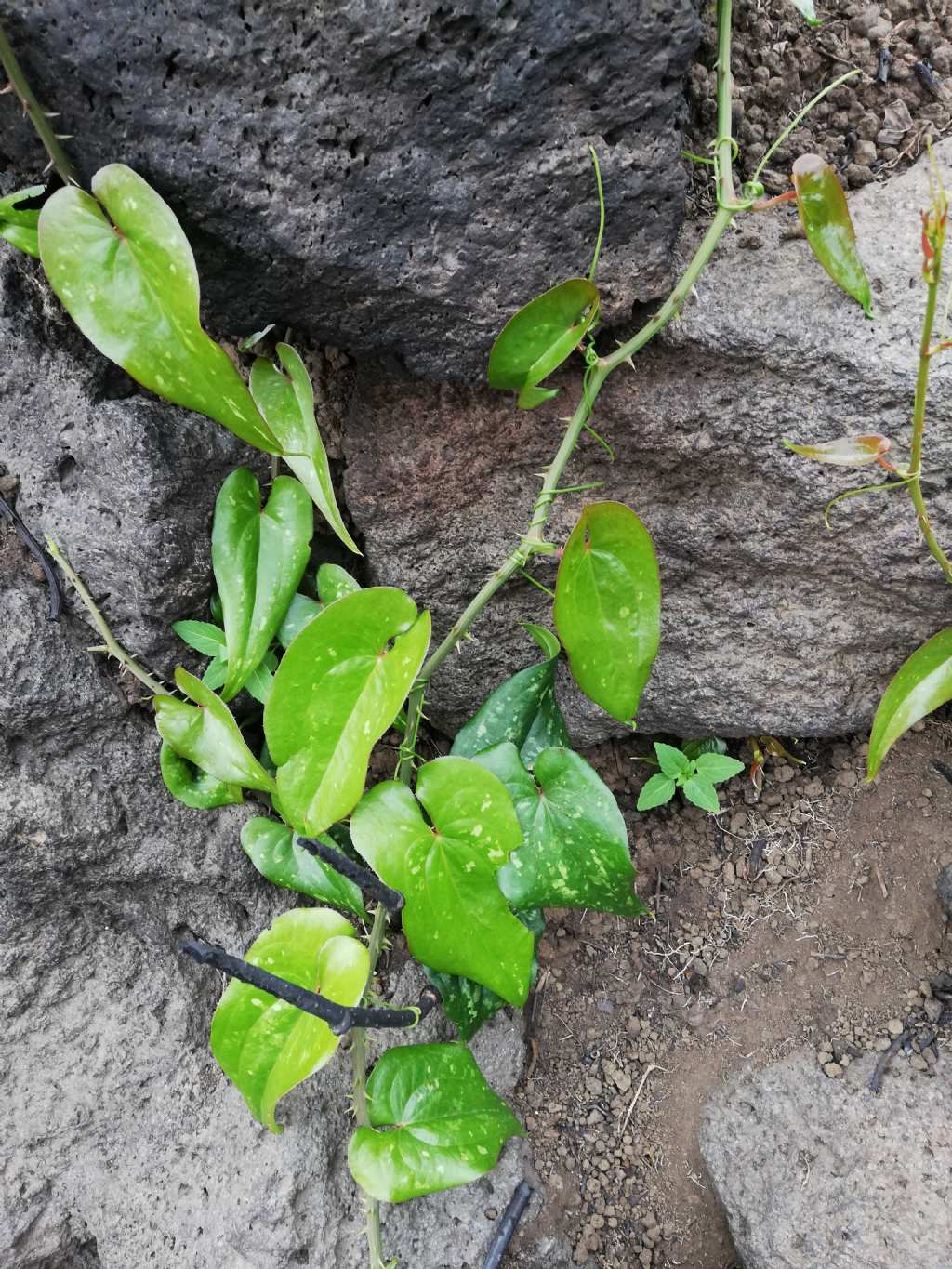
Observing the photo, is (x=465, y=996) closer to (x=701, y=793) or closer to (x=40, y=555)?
(x=701, y=793)

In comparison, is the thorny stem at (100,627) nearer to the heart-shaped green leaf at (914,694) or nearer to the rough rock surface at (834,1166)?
the heart-shaped green leaf at (914,694)

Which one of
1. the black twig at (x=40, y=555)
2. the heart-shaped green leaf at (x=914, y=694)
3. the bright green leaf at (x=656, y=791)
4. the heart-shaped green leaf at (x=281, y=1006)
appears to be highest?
the black twig at (x=40, y=555)

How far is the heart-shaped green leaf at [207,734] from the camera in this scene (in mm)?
918

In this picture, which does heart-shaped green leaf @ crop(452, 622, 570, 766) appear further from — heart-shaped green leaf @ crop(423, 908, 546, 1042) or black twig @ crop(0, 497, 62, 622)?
black twig @ crop(0, 497, 62, 622)

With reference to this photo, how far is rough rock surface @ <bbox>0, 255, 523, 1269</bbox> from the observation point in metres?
0.96

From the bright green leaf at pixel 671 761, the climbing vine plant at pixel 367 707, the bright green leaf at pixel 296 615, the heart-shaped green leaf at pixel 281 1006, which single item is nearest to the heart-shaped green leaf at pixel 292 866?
the climbing vine plant at pixel 367 707

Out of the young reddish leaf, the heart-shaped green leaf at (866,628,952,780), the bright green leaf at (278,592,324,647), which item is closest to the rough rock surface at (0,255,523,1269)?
the bright green leaf at (278,592,324,647)

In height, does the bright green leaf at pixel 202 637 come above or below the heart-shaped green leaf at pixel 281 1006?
above

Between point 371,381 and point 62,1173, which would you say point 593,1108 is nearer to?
point 62,1173

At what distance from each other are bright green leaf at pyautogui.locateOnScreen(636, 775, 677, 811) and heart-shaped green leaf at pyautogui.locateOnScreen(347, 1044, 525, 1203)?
39 centimetres

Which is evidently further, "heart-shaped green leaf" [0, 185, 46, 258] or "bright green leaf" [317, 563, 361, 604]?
"bright green leaf" [317, 563, 361, 604]

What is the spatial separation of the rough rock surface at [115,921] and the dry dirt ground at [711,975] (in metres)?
0.22

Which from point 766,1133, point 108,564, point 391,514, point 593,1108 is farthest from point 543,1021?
point 108,564

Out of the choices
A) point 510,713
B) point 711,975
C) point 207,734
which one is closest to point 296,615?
point 207,734
